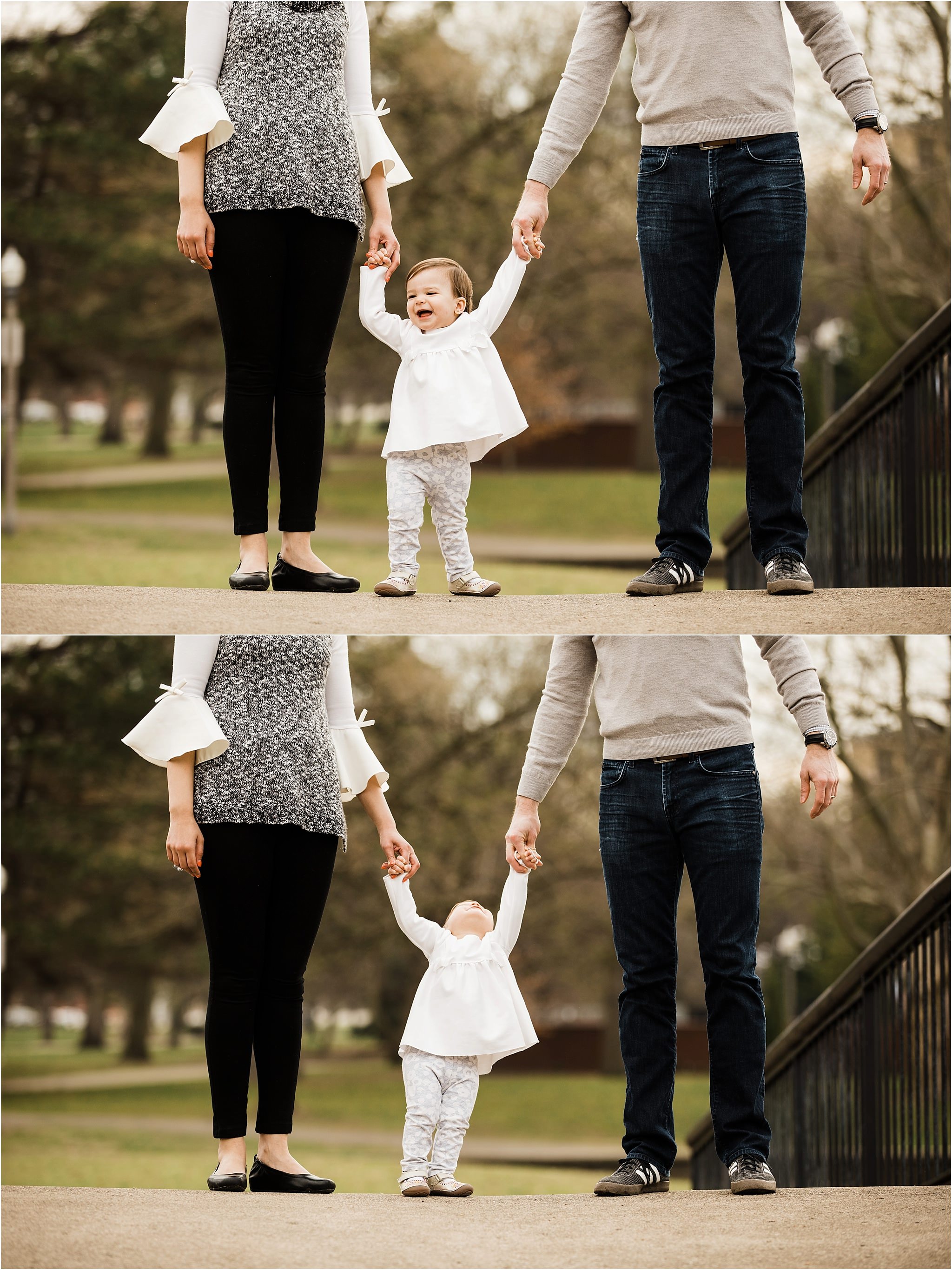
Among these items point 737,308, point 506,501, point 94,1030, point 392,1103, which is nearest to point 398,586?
point 737,308

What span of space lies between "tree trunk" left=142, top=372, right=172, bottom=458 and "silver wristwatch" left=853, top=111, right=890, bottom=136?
70.6 ft

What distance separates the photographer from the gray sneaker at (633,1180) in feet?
12.1

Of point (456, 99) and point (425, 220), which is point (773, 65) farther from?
point (456, 99)

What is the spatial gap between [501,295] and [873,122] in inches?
42.9

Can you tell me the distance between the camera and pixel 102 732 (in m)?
17.8

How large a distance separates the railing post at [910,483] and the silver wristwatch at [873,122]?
2.67 meters

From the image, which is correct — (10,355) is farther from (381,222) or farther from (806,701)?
(806,701)

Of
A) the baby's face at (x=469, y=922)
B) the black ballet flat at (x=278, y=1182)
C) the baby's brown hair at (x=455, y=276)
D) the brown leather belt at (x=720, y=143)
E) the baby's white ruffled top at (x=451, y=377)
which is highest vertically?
the brown leather belt at (x=720, y=143)

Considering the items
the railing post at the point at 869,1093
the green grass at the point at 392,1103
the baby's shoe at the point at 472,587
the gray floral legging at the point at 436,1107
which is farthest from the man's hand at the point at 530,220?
the green grass at the point at 392,1103

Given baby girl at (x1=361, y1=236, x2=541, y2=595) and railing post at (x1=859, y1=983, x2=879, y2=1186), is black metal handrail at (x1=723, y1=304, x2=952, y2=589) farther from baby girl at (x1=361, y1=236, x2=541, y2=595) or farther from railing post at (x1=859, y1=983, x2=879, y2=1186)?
baby girl at (x1=361, y1=236, x2=541, y2=595)

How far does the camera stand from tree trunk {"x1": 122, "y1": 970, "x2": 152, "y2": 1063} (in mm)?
19859

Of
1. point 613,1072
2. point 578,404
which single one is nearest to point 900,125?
point 578,404

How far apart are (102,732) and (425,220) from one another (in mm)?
7824

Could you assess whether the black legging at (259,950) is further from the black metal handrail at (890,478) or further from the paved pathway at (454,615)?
the black metal handrail at (890,478)
